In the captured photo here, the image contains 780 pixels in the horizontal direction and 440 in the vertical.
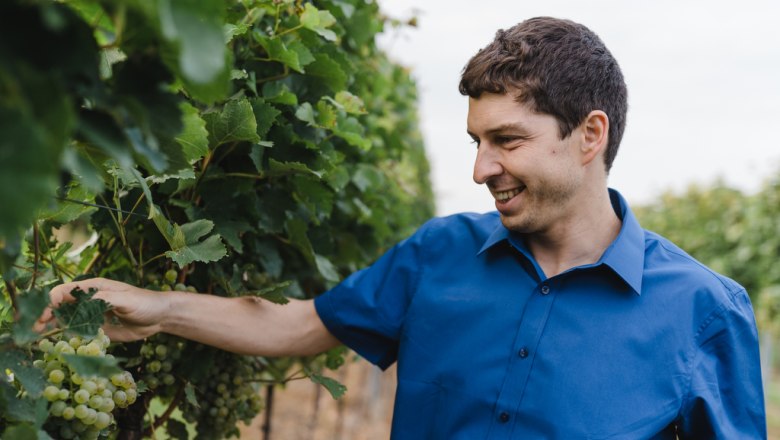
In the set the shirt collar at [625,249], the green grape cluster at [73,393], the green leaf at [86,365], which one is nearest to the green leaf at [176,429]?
the green grape cluster at [73,393]

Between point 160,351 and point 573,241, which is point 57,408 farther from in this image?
point 573,241

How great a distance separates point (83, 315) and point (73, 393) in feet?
0.46

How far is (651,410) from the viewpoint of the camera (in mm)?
2080

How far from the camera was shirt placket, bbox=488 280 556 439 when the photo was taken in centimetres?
213

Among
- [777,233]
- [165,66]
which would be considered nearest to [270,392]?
[165,66]

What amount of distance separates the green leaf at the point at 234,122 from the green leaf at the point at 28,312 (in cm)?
75

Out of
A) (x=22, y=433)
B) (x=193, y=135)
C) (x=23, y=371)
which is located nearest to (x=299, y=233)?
(x=193, y=135)

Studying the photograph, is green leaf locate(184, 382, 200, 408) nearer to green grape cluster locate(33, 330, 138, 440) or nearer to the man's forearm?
the man's forearm

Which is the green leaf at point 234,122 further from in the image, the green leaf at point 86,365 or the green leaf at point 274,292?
the green leaf at point 86,365

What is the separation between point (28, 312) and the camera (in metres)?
1.07

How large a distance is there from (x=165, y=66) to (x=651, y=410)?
1.70 meters

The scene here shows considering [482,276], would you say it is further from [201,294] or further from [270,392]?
[270,392]

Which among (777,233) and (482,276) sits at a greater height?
(777,233)

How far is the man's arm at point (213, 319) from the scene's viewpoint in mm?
1742
